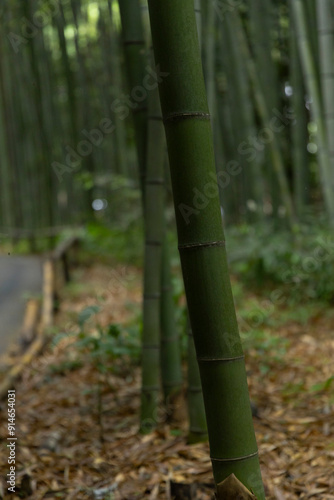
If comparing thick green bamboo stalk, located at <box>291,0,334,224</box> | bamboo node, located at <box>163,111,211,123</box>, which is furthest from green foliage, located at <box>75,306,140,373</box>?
thick green bamboo stalk, located at <box>291,0,334,224</box>

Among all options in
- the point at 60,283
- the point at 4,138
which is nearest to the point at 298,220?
the point at 60,283

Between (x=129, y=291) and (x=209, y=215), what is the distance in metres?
3.44

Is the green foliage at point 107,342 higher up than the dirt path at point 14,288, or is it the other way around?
the dirt path at point 14,288

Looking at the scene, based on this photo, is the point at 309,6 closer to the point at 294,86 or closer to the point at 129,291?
the point at 294,86

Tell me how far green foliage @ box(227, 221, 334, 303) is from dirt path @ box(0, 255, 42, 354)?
1.67 metres

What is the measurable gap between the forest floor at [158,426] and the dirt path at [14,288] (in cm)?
60

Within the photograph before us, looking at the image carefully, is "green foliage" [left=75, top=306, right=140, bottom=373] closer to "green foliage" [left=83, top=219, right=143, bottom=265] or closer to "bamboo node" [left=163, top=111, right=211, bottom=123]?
"bamboo node" [left=163, top=111, right=211, bottom=123]

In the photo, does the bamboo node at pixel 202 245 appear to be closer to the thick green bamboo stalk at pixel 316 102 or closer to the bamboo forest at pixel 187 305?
the bamboo forest at pixel 187 305

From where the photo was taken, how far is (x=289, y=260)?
373 centimetres

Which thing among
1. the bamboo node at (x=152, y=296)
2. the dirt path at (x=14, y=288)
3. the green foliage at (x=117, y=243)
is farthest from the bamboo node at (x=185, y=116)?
the green foliage at (x=117, y=243)

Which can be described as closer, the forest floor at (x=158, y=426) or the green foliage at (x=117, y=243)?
the forest floor at (x=158, y=426)

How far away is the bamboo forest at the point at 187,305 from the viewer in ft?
3.93

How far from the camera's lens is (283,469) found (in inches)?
65.6

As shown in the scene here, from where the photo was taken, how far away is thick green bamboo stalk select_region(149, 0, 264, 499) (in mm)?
1161
